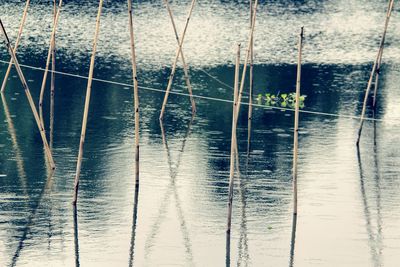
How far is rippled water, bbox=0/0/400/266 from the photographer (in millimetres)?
13250

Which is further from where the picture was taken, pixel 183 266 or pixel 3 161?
pixel 3 161

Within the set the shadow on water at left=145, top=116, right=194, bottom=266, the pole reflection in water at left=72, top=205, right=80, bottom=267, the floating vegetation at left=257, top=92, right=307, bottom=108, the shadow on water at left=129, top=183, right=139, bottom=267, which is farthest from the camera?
the floating vegetation at left=257, top=92, right=307, bottom=108

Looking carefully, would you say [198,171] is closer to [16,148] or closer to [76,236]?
[16,148]

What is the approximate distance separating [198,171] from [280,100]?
7610 millimetres

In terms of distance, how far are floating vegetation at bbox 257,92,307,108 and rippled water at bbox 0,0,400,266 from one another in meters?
0.49

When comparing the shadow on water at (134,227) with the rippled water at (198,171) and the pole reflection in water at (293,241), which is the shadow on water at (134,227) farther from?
the pole reflection in water at (293,241)

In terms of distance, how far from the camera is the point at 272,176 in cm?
1711

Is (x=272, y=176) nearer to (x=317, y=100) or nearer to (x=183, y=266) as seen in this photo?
(x=183, y=266)

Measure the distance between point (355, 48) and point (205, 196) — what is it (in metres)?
19.0

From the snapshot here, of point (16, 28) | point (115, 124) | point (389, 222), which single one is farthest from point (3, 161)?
point (16, 28)

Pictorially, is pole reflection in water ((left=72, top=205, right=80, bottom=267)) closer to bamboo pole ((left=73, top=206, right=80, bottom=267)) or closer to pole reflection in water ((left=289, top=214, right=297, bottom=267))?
bamboo pole ((left=73, top=206, right=80, bottom=267))

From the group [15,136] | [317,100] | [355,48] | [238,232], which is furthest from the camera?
[355,48]

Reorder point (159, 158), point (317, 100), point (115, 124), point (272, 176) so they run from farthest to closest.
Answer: point (317, 100) → point (115, 124) → point (159, 158) → point (272, 176)

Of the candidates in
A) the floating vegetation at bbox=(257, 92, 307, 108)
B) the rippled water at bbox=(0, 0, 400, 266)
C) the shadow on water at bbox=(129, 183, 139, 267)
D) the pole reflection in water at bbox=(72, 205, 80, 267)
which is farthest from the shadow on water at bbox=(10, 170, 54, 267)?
the floating vegetation at bbox=(257, 92, 307, 108)
